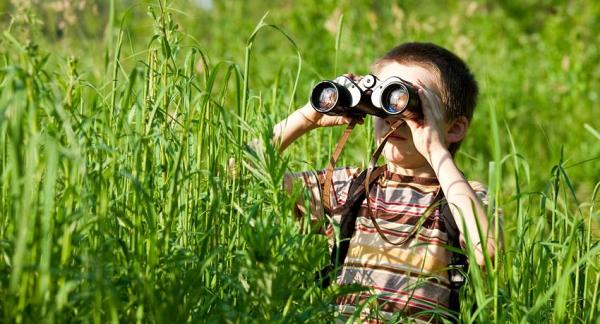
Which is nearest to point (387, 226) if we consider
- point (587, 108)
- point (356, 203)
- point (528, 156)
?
point (356, 203)

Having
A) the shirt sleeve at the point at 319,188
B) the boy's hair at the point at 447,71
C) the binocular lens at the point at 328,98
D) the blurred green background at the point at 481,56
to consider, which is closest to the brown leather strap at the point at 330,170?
the shirt sleeve at the point at 319,188

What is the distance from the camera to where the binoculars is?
83.5 inches

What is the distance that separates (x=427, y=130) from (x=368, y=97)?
16cm

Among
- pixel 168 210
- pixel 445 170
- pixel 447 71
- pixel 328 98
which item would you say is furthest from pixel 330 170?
pixel 168 210

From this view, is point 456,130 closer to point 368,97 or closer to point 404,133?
point 404,133

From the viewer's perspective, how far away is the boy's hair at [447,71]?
7.92ft

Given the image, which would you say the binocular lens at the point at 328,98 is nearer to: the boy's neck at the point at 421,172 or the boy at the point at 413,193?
the boy at the point at 413,193

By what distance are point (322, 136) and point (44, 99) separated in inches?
60.6

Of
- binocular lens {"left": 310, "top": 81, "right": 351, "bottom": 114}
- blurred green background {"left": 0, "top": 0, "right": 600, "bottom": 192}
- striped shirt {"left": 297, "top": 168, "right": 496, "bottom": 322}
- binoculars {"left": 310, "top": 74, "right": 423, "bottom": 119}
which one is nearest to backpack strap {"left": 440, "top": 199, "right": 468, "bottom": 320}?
striped shirt {"left": 297, "top": 168, "right": 496, "bottom": 322}

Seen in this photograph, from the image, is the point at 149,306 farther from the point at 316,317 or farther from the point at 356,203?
the point at 356,203

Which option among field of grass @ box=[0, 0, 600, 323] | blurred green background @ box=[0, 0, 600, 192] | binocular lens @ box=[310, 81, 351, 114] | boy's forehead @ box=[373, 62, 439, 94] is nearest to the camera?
field of grass @ box=[0, 0, 600, 323]

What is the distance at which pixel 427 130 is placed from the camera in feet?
7.18

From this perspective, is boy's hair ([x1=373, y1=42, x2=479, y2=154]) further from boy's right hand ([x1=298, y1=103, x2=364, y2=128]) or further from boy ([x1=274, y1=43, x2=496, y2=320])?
boy's right hand ([x1=298, y1=103, x2=364, y2=128])

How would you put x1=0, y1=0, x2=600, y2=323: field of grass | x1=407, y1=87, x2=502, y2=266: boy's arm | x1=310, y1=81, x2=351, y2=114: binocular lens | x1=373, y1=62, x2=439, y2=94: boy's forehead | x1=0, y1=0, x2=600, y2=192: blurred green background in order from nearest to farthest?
x1=0, y1=0, x2=600, y2=323: field of grass < x1=407, y1=87, x2=502, y2=266: boy's arm < x1=310, y1=81, x2=351, y2=114: binocular lens < x1=373, y1=62, x2=439, y2=94: boy's forehead < x1=0, y1=0, x2=600, y2=192: blurred green background
